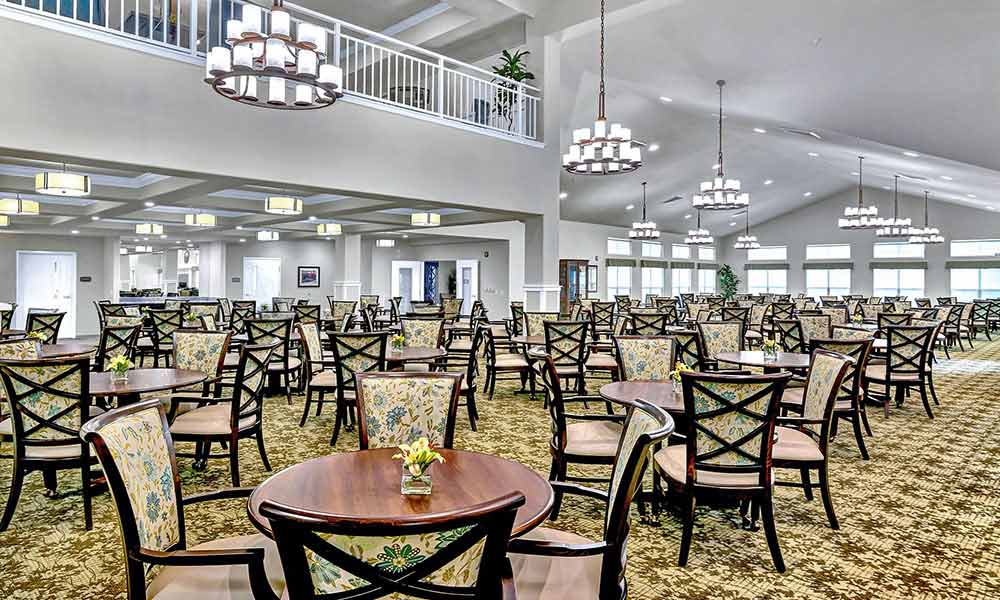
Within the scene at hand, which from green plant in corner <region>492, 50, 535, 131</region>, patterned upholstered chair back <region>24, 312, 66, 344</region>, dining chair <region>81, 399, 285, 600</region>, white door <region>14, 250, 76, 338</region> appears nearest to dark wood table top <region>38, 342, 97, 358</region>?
patterned upholstered chair back <region>24, 312, 66, 344</region>

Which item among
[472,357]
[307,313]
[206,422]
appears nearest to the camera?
[206,422]

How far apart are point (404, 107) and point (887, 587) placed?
6.76 m

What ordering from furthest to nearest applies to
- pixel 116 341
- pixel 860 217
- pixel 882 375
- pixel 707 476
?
pixel 860 217, pixel 882 375, pixel 116 341, pixel 707 476

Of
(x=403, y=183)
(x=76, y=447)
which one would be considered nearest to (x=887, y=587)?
(x=76, y=447)

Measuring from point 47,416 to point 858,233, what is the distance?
79.8 feet

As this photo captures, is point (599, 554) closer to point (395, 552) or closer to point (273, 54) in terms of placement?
point (395, 552)

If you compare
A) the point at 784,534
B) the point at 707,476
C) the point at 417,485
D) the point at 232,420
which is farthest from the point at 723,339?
the point at 417,485

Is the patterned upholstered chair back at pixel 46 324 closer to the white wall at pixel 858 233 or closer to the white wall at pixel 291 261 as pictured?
the white wall at pixel 291 261

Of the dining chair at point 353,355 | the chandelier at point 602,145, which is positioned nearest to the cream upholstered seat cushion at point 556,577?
the dining chair at point 353,355

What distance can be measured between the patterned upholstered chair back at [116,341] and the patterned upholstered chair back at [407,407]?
12.5ft

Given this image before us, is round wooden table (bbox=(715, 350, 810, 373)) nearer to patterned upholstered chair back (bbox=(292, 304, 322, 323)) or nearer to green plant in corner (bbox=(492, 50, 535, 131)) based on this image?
patterned upholstered chair back (bbox=(292, 304, 322, 323))

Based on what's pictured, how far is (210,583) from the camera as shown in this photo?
71.4 inches

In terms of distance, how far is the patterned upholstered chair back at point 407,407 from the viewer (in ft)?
8.89

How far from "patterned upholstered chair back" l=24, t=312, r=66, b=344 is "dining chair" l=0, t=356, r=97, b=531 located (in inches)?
162
